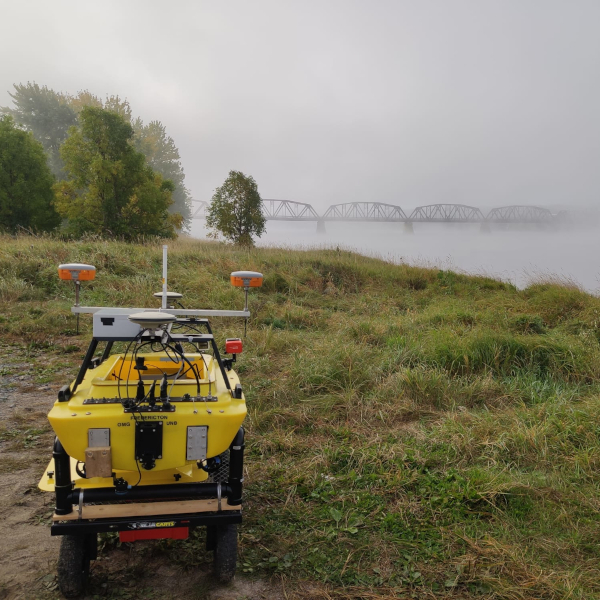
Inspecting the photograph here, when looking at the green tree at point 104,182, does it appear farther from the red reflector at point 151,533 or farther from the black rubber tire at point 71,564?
the red reflector at point 151,533

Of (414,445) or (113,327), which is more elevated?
(113,327)

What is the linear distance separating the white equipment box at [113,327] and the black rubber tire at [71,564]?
1018 millimetres

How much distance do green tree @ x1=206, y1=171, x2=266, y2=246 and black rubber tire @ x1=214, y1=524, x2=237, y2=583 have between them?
1472cm

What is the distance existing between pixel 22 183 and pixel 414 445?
15.7m

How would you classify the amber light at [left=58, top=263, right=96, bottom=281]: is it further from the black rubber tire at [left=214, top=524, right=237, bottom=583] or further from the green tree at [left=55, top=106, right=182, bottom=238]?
the green tree at [left=55, top=106, right=182, bottom=238]

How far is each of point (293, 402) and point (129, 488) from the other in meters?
2.66

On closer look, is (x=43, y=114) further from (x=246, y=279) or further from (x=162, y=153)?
(x=246, y=279)

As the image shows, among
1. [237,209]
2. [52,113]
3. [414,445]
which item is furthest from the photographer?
[52,113]

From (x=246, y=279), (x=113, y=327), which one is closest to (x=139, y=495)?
(x=113, y=327)

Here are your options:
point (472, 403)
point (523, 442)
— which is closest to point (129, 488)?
point (523, 442)

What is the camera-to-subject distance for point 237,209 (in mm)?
16734

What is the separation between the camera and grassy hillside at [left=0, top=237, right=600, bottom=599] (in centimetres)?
260

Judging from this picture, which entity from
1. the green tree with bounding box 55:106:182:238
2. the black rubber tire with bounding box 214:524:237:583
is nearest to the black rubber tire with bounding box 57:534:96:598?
the black rubber tire with bounding box 214:524:237:583

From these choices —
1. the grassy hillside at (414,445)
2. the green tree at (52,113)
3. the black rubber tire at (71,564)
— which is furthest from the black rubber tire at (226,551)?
the green tree at (52,113)
